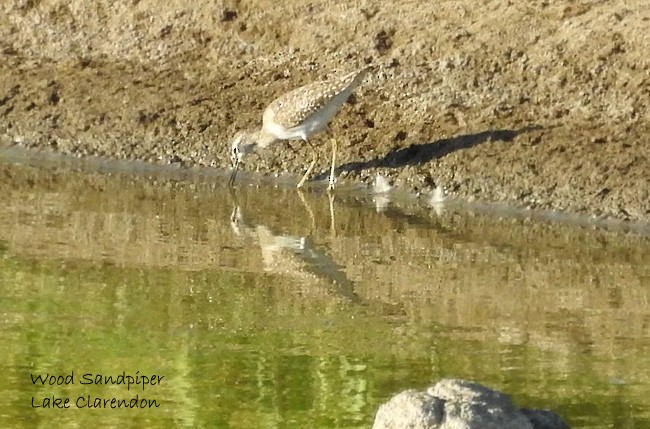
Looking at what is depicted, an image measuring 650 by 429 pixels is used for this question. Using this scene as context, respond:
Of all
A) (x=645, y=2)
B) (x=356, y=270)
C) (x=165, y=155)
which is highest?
→ (x=645, y=2)

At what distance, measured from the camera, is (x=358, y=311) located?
9188mm

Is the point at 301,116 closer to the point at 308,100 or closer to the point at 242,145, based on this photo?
the point at 308,100

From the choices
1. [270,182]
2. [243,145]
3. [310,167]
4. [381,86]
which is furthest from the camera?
[381,86]

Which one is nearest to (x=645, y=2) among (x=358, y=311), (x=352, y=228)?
(x=352, y=228)

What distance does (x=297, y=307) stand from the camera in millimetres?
9219

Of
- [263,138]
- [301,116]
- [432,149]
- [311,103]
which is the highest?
[311,103]

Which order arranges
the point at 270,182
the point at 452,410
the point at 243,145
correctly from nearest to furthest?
the point at 452,410, the point at 243,145, the point at 270,182

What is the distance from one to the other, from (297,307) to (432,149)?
469cm

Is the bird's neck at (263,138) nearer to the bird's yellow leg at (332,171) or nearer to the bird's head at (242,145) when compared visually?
the bird's head at (242,145)

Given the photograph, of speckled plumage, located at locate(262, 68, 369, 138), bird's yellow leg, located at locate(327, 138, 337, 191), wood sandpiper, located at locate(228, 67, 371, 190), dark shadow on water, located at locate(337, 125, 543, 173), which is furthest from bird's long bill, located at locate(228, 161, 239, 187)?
dark shadow on water, located at locate(337, 125, 543, 173)

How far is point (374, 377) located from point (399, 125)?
664cm

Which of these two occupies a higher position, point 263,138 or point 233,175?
point 263,138

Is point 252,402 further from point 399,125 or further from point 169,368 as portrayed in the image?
point 399,125

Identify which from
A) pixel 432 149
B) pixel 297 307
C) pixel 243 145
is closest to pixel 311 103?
pixel 243 145
